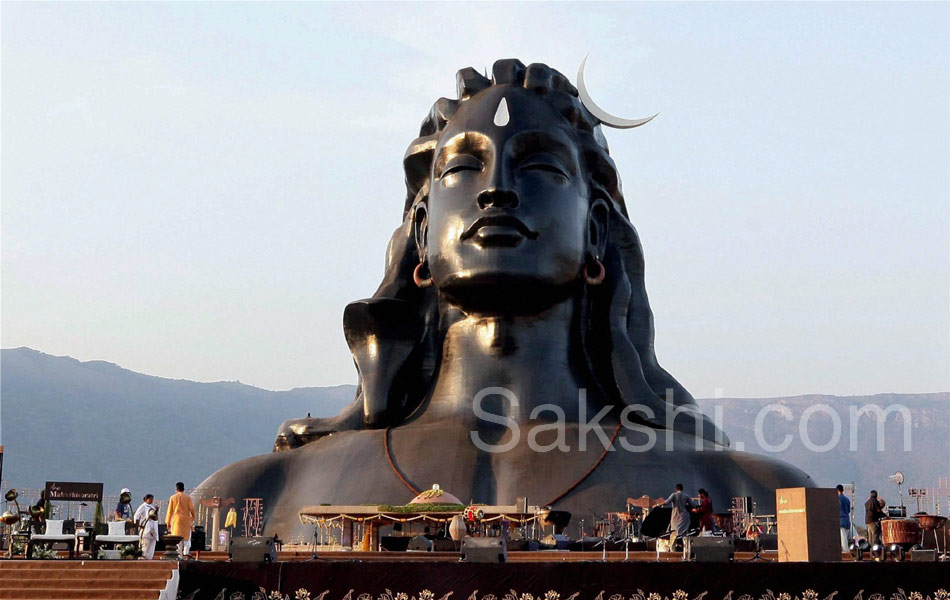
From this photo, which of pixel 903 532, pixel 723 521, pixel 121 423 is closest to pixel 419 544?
pixel 723 521

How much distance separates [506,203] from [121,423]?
4618 inches

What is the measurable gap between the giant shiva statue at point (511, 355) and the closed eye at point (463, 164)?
0.03 m

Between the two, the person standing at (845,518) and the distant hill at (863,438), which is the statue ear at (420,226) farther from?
the distant hill at (863,438)

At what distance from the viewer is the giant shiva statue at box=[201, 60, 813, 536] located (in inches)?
965

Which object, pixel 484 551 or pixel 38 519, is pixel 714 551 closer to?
pixel 484 551

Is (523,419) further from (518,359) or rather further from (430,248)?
(430,248)

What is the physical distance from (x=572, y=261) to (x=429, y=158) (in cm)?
443

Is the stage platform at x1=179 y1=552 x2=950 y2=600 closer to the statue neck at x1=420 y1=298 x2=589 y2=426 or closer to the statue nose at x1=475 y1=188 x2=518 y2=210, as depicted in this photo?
the statue neck at x1=420 y1=298 x2=589 y2=426

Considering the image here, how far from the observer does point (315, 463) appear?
26266 mm

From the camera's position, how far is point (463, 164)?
2622cm

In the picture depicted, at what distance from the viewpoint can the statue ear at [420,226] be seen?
28.1m

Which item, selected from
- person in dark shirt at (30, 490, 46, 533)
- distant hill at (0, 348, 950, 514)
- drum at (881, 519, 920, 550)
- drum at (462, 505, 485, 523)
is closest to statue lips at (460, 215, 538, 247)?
drum at (462, 505, 485, 523)

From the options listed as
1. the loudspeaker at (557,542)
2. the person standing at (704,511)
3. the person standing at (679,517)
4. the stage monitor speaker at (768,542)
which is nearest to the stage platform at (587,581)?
the person standing at (679,517)

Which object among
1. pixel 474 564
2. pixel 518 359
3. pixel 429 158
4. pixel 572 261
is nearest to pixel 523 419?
pixel 518 359
